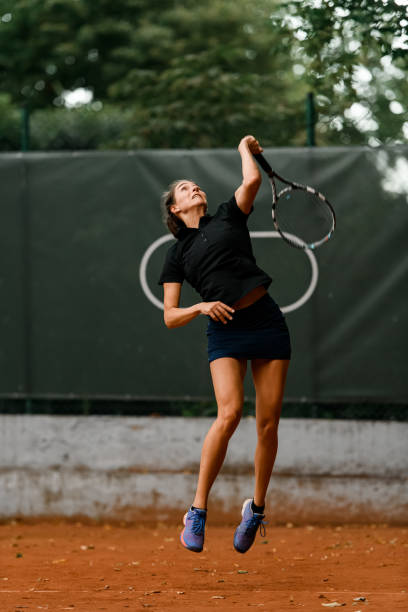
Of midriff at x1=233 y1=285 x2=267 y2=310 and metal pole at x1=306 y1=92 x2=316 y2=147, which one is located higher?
metal pole at x1=306 y1=92 x2=316 y2=147

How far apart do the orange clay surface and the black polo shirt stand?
5.35 ft

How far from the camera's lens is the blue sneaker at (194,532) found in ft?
15.6

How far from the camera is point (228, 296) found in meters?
4.83

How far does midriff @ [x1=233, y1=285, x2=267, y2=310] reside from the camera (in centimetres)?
491

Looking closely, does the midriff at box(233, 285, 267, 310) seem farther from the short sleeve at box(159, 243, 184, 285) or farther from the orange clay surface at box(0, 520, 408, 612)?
the orange clay surface at box(0, 520, 408, 612)

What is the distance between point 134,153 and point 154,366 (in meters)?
1.70

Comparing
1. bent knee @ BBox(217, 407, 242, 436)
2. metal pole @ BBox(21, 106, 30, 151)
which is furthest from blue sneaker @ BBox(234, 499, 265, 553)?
metal pole @ BBox(21, 106, 30, 151)

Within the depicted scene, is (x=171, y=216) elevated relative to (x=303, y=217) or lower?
lower

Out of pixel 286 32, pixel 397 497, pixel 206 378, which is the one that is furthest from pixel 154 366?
pixel 286 32

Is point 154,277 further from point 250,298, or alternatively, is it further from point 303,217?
point 250,298

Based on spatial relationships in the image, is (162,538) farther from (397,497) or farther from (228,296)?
(228,296)

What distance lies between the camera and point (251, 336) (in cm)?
493

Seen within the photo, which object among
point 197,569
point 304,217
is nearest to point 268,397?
point 197,569

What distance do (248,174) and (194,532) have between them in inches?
74.7
